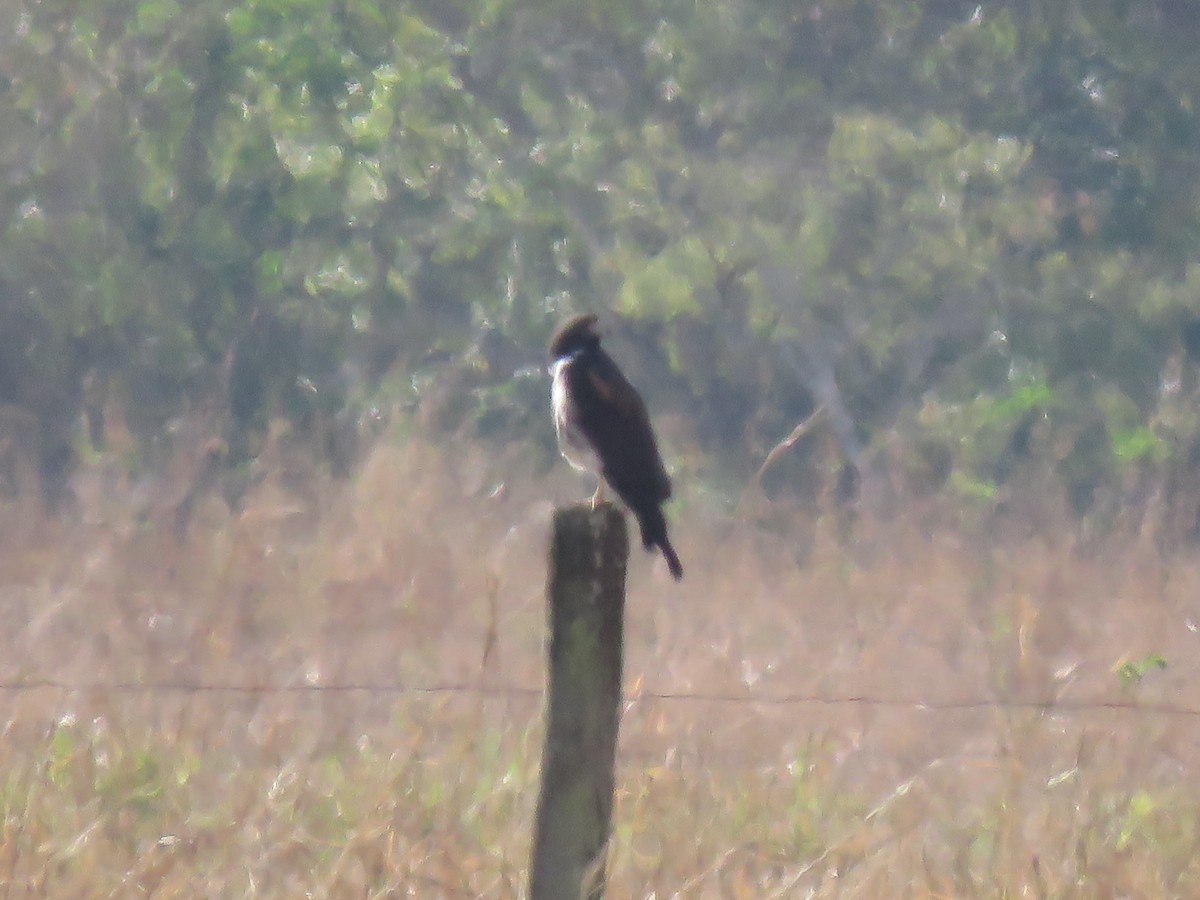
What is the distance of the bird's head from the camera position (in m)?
6.28

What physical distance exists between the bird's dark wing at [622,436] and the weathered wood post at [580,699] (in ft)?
8.56

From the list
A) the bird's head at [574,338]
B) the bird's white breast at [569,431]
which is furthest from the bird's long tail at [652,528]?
the bird's head at [574,338]

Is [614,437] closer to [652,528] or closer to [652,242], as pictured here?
[652,528]

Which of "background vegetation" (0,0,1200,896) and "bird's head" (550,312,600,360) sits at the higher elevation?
"bird's head" (550,312,600,360)

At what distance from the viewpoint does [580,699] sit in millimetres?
3029

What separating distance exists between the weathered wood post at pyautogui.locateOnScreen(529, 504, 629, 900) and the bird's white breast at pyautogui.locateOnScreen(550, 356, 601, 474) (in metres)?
2.85

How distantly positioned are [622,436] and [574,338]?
691mm

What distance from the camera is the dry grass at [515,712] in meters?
4.05

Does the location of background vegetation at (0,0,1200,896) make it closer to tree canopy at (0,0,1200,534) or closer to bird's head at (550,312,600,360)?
tree canopy at (0,0,1200,534)

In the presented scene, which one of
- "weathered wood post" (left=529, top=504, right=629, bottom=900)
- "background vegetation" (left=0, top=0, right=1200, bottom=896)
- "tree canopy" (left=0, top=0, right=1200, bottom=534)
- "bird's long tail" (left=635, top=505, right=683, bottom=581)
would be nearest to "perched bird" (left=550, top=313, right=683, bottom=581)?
"bird's long tail" (left=635, top=505, right=683, bottom=581)

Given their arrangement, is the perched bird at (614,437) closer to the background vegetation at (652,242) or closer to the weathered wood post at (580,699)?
the background vegetation at (652,242)

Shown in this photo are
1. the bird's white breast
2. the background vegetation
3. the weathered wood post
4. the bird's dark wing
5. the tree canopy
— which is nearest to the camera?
the weathered wood post

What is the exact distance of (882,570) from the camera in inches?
303

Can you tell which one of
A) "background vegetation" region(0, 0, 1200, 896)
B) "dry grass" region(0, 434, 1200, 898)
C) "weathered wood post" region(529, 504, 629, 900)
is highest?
"weathered wood post" region(529, 504, 629, 900)
